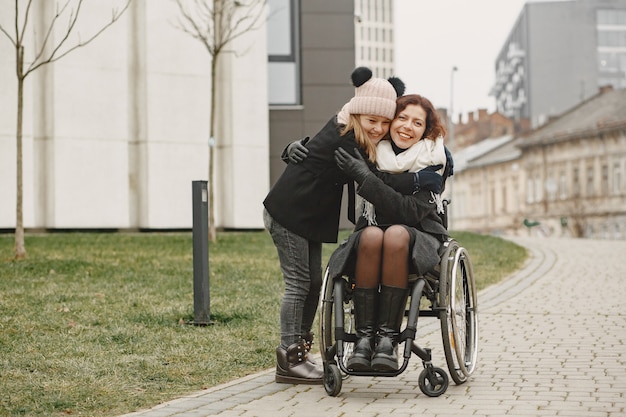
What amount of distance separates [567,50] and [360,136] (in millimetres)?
102239

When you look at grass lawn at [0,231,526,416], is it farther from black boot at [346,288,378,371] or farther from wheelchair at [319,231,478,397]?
black boot at [346,288,378,371]

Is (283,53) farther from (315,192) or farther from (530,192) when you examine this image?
(530,192)

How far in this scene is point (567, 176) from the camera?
2936 inches

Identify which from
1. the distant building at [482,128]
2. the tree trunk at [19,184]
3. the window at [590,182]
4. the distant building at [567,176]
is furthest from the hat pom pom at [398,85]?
the distant building at [482,128]

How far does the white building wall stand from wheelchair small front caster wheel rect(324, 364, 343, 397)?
1808 cm

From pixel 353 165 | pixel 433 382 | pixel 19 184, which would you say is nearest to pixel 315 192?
pixel 353 165

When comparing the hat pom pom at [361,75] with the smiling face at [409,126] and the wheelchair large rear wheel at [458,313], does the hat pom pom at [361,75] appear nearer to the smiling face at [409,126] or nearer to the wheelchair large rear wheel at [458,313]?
the smiling face at [409,126]

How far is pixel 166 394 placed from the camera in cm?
677

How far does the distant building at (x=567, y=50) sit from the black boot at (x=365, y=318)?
317 ft

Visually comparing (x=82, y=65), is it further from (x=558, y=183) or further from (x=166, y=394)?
(x=558, y=183)

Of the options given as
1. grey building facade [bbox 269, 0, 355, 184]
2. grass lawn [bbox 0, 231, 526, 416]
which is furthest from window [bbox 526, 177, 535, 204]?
grass lawn [bbox 0, 231, 526, 416]

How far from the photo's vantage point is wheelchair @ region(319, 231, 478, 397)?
6.61 m

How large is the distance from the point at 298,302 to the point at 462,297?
1016mm

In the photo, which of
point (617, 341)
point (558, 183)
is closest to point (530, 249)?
point (617, 341)
